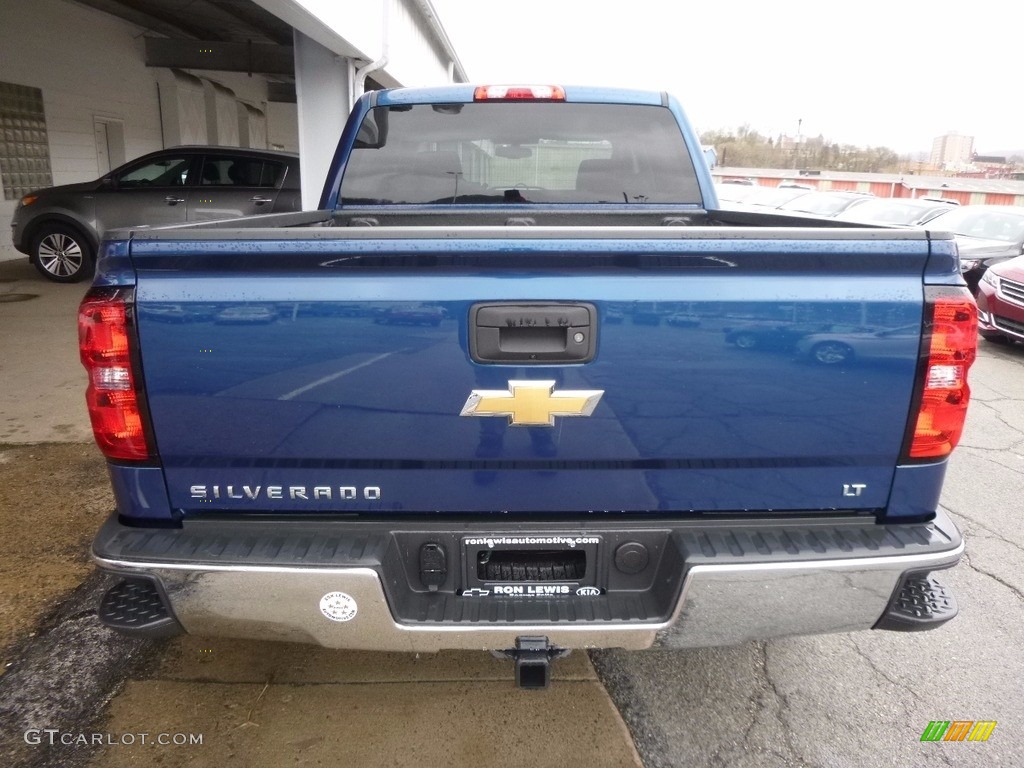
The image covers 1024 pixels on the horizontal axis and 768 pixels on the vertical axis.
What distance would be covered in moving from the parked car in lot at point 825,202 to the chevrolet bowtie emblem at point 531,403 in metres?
15.4

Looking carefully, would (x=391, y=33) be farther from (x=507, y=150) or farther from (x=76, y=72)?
(x=507, y=150)

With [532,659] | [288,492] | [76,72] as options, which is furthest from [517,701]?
[76,72]

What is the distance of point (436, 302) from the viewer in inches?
71.2

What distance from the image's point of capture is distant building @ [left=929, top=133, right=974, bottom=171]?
5709cm

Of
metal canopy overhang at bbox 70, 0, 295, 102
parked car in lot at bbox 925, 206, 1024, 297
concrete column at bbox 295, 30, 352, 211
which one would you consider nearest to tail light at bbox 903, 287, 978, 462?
concrete column at bbox 295, 30, 352, 211

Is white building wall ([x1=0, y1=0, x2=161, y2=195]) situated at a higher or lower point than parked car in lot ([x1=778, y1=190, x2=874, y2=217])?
higher

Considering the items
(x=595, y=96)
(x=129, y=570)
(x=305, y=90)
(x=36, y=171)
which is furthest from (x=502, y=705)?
(x=36, y=171)

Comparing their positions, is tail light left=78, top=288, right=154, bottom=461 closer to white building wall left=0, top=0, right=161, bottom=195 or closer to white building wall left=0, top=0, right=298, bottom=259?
white building wall left=0, top=0, right=298, bottom=259

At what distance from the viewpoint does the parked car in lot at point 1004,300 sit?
27.2ft

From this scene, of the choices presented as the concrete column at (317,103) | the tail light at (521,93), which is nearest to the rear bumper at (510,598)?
the tail light at (521,93)

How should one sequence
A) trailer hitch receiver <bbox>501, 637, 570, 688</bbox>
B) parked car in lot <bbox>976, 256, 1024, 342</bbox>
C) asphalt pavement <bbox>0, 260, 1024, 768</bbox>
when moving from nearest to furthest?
trailer hitch receiver <bbox>501, 637, 570, 688</bbox>, asphalt pavement <bbox>0, 260, 1024, 768</bbox>, parked car in lot <bbox>976, 256, 1024, 342</bbox>

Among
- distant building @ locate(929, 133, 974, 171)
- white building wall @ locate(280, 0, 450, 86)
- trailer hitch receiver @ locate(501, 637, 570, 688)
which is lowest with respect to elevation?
trailer hitch receiver @ locate(501, 637, 570, 688)

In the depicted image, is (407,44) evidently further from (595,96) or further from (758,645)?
(758,645)

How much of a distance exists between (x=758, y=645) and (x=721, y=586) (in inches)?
49.8
